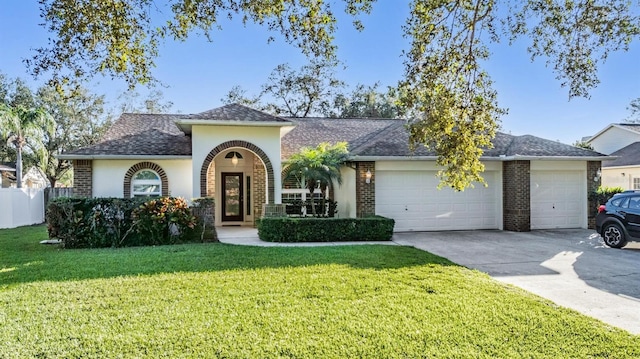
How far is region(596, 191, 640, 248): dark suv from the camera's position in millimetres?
11148

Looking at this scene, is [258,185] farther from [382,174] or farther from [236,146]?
[382,174]

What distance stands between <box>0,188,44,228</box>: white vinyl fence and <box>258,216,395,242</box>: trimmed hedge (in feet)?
40.2

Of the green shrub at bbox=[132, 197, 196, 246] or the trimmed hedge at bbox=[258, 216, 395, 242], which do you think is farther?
the trimmed hedge at bbox=[258, 216, 395, 242]

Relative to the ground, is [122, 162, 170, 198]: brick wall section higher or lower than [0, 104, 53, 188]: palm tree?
lower

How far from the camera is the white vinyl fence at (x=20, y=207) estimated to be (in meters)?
17.3

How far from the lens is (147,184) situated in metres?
15.6

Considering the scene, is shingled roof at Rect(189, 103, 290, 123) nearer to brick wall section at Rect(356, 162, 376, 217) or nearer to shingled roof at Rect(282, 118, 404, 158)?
shingled roof at Rect(282, 118, 404, 158)

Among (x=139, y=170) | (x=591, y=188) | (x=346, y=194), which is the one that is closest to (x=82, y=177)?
(x=139, y=170)

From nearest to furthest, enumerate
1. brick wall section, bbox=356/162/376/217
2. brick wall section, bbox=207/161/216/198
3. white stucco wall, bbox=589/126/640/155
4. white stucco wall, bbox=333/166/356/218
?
brick wall section, bbox=356/162/376/217 < white stucco wall, bbox=333/166/356/218 < brick wall section, bbox=207/161/216/198 < white stucco wall, bbox=589/126/640/155

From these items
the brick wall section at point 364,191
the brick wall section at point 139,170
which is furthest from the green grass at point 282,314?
the brick wall section at point 139,170

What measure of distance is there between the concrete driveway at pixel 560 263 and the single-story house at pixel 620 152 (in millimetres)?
9635

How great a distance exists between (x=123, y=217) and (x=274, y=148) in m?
5.61

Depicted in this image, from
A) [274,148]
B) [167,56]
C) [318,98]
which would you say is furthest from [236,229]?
[318,98]

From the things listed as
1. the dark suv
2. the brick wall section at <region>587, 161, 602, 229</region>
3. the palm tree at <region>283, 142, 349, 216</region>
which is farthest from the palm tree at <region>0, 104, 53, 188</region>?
the brick wall section at <region>587, 161, 602, 229</region>
